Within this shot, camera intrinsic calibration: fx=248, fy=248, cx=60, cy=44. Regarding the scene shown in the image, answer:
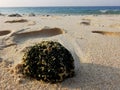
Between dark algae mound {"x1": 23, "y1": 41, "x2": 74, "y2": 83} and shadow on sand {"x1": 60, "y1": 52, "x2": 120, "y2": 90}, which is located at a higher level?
dark algae mound {"x1": 23, "y1": 41, "x2": 74, "y2": 83}

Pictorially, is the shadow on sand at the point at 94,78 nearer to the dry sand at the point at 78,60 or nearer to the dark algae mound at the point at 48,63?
the dry sand at the point at 78,60

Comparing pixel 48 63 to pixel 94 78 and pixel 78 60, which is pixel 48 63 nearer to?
pixel 94 78

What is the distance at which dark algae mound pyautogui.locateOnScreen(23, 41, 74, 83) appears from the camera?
15.5ft

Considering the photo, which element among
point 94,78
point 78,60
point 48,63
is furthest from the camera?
point 78,60

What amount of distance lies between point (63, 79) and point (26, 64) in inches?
31.8

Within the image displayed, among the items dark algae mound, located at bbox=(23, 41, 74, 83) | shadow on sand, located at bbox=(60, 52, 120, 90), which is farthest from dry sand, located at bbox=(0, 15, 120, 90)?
dark algae mound, located at bbox=(23, 41, 74, 83)

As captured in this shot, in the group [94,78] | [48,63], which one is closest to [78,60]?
[94,78]

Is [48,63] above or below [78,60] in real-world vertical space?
above

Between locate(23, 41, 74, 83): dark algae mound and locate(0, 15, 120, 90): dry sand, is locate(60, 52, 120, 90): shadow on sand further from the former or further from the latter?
locate(23, 41, 74, 83): dark algae mound

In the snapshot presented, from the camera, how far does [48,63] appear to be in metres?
4.77

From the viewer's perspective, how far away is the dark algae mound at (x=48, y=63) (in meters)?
Result: 4.73

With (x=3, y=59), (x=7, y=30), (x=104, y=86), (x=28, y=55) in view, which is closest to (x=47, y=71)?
(x=28, y=55)

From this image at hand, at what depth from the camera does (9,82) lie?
482cm

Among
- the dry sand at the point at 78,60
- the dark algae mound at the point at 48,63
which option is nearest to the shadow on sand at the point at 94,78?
the dry sand at the point at 78,60
